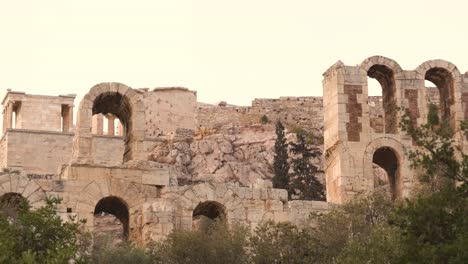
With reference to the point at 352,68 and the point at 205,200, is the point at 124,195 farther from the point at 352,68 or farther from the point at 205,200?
the point at 352,68

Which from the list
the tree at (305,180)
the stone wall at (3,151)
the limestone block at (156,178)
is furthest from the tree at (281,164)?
the limestone block at (156,178)

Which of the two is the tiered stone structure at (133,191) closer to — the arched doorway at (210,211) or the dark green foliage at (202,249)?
the arched doorway at (210,211)

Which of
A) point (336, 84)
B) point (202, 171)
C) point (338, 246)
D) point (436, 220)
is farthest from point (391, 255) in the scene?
point (202, 171)

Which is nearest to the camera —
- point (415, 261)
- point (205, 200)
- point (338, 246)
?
point (415, 261)

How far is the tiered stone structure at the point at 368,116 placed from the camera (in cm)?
4703

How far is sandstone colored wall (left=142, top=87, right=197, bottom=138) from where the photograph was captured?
7331 cm

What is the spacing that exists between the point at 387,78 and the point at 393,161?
305 centimetres

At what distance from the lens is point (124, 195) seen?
41.6 meters

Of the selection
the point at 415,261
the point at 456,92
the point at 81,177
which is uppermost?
the point at 456,92

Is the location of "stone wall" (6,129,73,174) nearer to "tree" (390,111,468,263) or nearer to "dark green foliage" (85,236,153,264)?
"dark green foliage" (85,236,153,264)

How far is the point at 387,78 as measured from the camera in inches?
1949

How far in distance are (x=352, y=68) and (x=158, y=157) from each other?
19.8 m

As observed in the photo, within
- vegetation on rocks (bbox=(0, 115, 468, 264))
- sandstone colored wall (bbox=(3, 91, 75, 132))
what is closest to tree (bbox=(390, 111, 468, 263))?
vegetation on rocks (bbox=(0, 115, 468, 264))

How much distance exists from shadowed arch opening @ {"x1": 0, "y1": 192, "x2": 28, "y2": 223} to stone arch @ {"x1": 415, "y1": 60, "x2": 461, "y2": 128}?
50.9 feet
